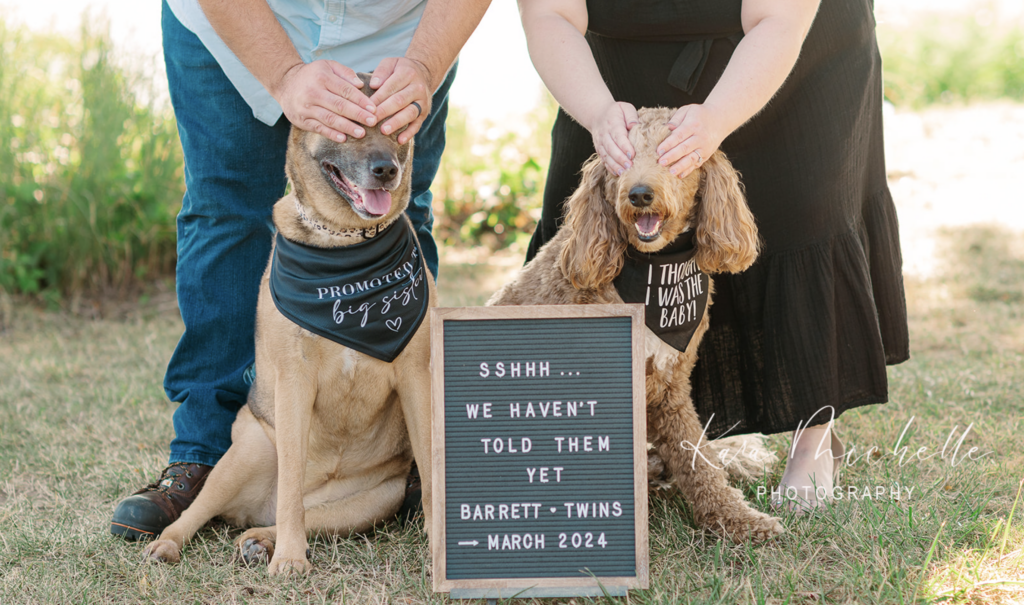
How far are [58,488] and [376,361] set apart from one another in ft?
5.10

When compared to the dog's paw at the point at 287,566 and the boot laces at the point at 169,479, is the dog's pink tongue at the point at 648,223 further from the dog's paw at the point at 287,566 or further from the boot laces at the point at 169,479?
the boot laces at the point at 169,479

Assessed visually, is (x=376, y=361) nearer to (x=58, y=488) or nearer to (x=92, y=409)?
(x=58, y=488)

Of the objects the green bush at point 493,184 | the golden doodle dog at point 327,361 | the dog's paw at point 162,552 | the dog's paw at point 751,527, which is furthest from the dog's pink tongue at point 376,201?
the green bush at point 493,184

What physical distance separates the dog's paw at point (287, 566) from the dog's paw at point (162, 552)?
327 millimetres

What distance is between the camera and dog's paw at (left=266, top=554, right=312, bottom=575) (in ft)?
7.86

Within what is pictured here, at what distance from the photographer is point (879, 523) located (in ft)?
8.20

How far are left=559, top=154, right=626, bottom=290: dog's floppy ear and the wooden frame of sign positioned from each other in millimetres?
370

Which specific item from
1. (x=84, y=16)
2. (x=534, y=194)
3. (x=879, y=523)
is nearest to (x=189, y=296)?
(x=879, y=523)

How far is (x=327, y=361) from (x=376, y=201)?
503mm

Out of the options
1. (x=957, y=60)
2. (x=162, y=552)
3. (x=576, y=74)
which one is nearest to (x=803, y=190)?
(x=576, y=74)

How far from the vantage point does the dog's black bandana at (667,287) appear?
2562mm

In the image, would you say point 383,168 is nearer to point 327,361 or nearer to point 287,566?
point 327,361

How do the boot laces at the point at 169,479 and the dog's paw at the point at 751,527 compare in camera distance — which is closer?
the dog's paw at the point at 751,527

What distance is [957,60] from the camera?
11.4 meters
